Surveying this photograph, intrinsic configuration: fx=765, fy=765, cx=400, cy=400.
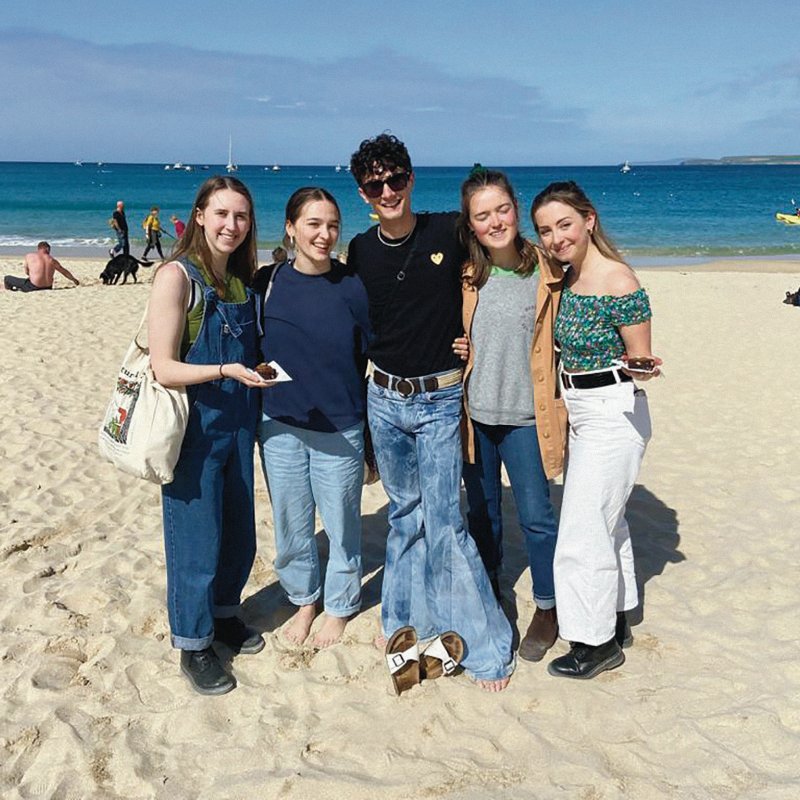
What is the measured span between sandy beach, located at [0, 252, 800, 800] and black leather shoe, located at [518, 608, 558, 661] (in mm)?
70

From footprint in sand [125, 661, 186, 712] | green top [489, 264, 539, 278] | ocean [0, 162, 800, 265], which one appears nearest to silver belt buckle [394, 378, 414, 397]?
green top [489, 264, 539, 278]

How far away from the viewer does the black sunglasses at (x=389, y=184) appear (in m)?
3.04

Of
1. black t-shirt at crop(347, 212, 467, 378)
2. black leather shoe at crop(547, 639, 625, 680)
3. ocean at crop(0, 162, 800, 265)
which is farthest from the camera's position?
ocean at crop(0, 162, 800, 265)

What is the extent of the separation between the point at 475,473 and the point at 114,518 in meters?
2.84

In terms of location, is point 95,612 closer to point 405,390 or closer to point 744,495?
point 405,390

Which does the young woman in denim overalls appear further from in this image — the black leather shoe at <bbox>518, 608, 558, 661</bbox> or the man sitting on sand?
the man sitting on sand

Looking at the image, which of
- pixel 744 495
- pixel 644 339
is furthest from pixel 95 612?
pixel 744 495

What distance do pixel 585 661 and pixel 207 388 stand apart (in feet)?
6.79

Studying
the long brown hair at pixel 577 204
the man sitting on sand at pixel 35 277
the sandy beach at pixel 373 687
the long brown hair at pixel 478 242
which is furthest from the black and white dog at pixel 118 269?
the long brown hair at pixel 577 204

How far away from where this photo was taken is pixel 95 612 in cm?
401

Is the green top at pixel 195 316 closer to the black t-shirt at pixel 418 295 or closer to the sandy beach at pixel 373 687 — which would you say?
the black t-shirt at pixel 418 295

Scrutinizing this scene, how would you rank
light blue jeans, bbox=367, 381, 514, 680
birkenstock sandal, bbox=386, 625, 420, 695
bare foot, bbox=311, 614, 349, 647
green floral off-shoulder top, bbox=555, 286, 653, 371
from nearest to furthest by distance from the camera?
1. green floral off-shoulder top, bbox=555, 286, 653, 371
2. light blue jeans, bbox=367, 381, 514, 680
3. birkenstock sandal, bbox=386, 625, 420, 695
4. bare foot, bbox=311, 614, 349, 647

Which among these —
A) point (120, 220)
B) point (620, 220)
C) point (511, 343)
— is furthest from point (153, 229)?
point (620, 220)

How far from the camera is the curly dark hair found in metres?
3.03
